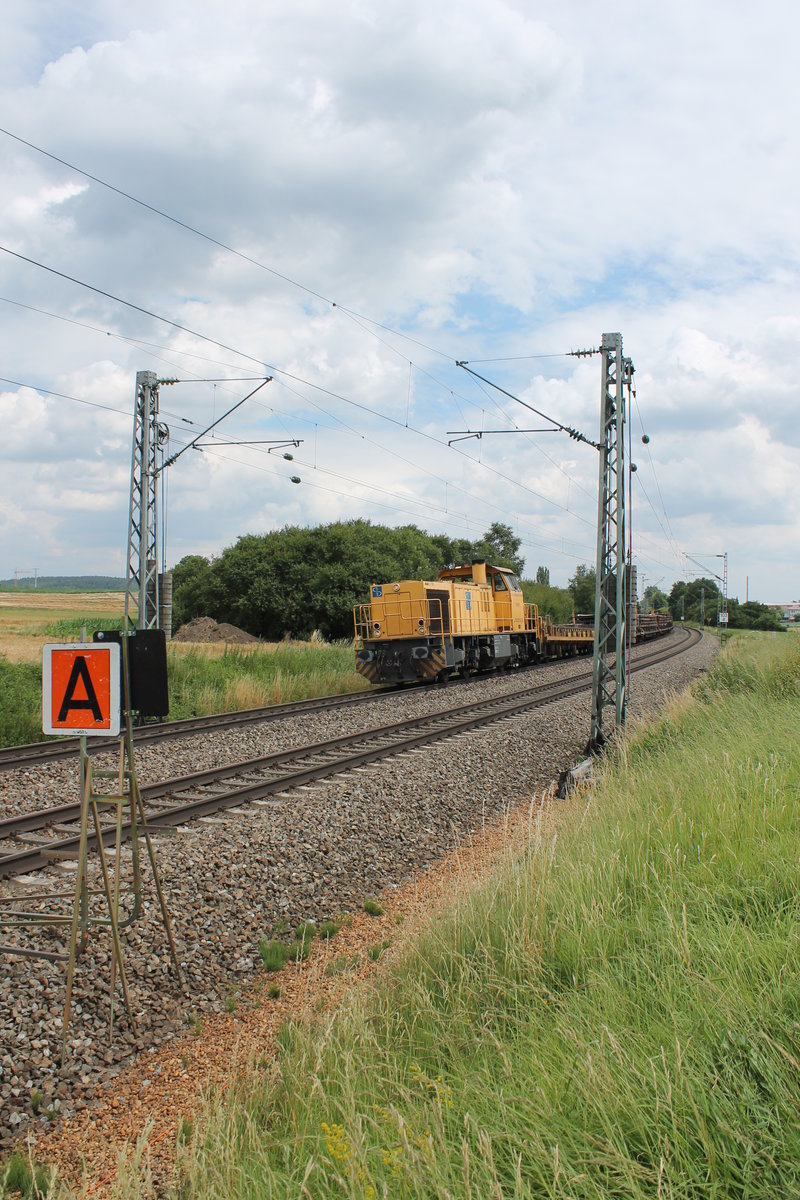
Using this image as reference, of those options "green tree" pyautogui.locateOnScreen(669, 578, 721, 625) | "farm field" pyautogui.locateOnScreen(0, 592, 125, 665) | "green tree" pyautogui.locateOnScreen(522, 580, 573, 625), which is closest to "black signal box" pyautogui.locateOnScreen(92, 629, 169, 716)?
"farm field" pyautogui.locateOnScreen(0, 592, 125, 665)

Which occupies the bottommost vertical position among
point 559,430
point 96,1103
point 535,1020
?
point 96,1103

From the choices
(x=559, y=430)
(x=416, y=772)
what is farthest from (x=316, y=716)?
(x=559, y=430)

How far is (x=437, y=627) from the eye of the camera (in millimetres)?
22297

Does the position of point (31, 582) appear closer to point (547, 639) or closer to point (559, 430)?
point (547, 639)

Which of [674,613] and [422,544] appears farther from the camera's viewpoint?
[674,613]

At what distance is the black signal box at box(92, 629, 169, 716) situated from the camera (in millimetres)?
5027

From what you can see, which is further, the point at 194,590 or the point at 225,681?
the point at 194,590

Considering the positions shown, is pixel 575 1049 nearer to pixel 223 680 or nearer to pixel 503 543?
pixel 223 680

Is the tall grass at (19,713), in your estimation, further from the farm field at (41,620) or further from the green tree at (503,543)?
the green tree at (503,543)

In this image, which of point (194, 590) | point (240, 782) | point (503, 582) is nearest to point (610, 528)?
point (240, 782)

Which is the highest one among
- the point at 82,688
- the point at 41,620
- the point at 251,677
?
the point at 41,620

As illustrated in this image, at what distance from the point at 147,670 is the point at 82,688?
49 centimetres

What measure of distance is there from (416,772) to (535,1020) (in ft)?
24.6

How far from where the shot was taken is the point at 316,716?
16359mm
